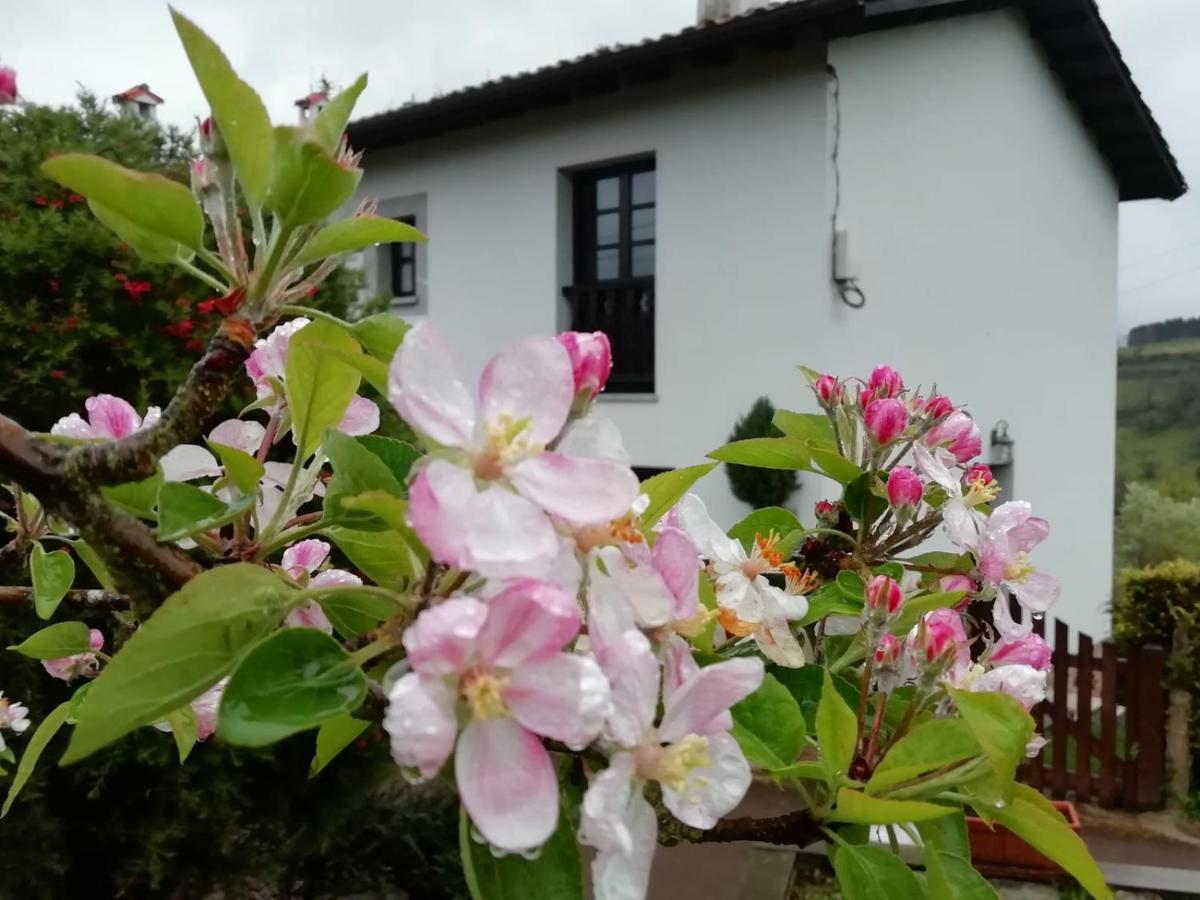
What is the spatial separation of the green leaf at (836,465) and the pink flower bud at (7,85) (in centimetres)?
276

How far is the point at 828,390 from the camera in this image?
40.5 inches

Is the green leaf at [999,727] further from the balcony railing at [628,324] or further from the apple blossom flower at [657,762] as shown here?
the balcony railing at [628,324]

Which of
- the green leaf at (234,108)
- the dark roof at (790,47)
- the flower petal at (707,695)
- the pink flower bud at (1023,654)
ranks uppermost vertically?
the dark roof at (790,47)

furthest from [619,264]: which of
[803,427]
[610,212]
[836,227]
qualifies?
[803,427]

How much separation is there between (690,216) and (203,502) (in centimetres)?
547

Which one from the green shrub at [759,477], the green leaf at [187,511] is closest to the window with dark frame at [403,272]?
the green shrub at [759,477]

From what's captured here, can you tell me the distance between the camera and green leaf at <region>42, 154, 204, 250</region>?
1.46 feet

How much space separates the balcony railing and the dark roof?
123 centimetres

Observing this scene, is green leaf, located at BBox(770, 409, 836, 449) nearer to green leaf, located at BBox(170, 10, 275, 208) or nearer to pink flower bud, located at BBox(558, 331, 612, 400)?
pink flower bud, located at BBox(558, 331, 612, 400)

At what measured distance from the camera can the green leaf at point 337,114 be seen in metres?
0.53

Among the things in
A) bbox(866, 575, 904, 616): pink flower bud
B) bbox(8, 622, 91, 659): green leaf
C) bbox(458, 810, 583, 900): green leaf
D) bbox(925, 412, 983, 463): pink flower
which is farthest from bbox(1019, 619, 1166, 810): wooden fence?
bbox(458, 810, 583, 900): green leaf

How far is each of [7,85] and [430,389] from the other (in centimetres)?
293

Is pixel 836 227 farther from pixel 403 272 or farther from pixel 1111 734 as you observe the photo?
pixel 403 272

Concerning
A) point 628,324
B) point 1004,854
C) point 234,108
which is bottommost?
point 1004,854
